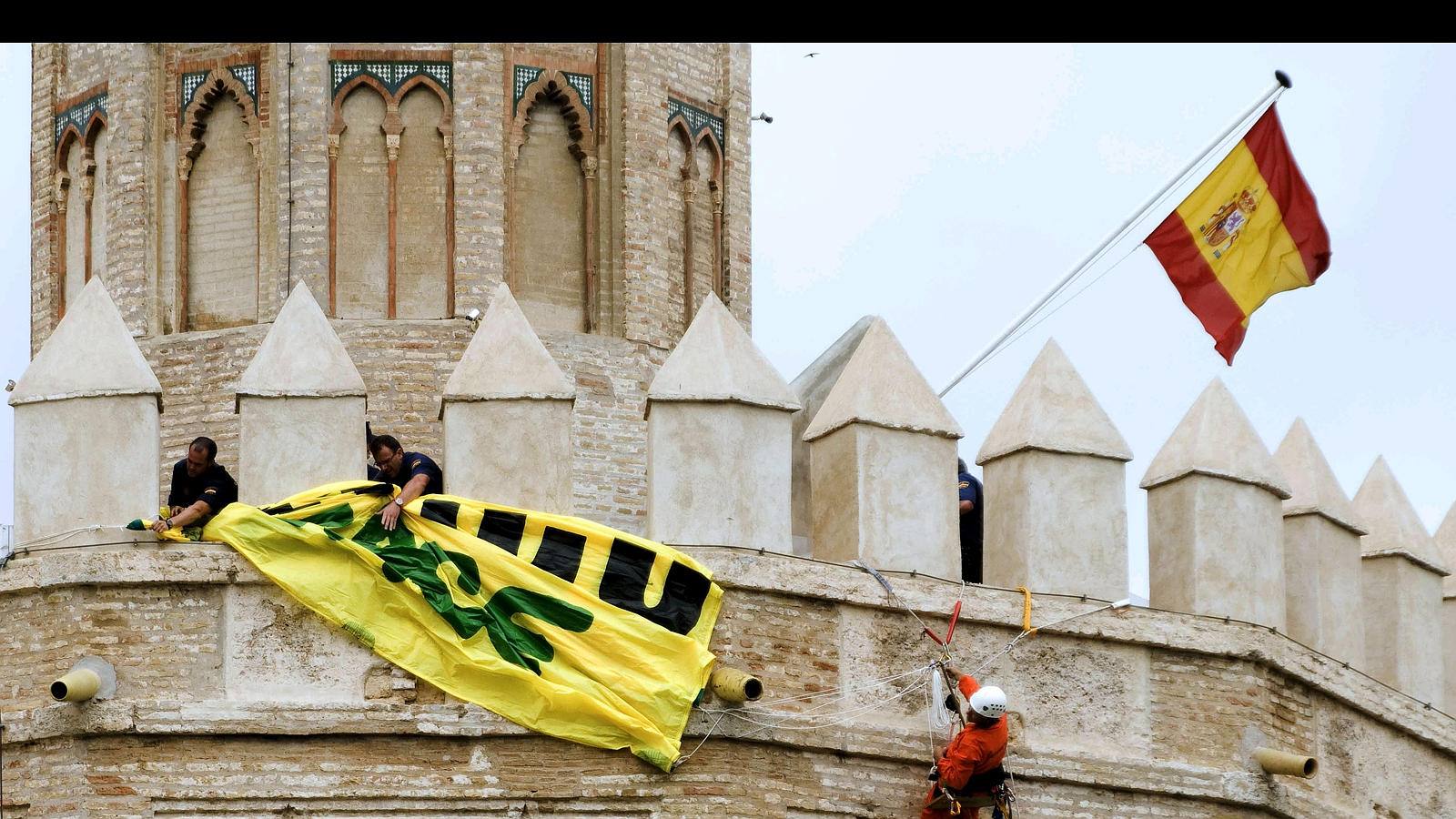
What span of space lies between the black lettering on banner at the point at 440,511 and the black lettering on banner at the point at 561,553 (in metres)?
0.43

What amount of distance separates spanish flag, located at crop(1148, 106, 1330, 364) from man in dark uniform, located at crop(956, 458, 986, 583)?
5.49 ft

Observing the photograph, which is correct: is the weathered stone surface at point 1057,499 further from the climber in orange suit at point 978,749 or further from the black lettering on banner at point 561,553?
the black lettering on banner at point 561,553

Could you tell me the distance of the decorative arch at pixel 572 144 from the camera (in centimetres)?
1479

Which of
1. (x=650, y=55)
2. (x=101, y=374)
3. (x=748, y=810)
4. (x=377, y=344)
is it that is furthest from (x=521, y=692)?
(x=650, y=55)

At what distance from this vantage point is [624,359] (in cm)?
1462

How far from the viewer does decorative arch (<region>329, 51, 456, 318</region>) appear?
578 inches

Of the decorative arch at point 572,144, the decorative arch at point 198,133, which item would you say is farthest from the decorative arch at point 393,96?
the decorative arch at point 198,133

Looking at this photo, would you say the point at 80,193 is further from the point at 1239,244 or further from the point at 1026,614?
the point at 1239,244

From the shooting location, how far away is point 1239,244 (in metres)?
13.3

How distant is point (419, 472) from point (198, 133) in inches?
192

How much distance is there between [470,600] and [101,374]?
2211 mm

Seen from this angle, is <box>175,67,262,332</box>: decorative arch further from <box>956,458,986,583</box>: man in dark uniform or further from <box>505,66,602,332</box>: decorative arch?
<box>956,458,986,583</box>: man in dark uniform

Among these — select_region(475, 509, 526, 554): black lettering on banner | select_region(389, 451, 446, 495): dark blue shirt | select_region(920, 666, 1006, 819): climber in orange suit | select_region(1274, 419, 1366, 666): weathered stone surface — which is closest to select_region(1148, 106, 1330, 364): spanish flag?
select_region(1274, 419, 1366, 666): weathered stone surface

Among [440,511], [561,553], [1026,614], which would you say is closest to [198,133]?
[440,511]
